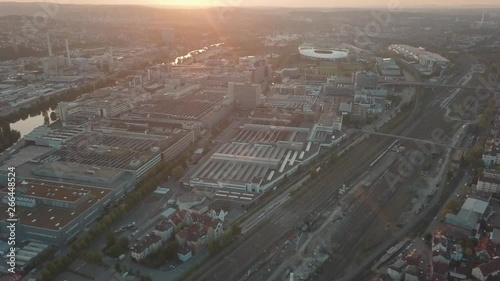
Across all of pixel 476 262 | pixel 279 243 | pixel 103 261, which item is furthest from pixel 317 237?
pixel 103 261

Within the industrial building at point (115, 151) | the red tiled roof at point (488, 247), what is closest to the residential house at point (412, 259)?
the red tiled roof at point (488, 247)

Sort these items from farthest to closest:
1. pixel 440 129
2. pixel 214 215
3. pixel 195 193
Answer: pixel 440 129, pixel 195 193, pixel 214 215

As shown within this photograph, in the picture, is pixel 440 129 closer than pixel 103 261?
No

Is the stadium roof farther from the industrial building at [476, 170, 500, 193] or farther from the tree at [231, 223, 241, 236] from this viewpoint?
the tree at [231, 223, 241, 236]

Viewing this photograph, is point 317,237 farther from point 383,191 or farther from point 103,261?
point 103,261

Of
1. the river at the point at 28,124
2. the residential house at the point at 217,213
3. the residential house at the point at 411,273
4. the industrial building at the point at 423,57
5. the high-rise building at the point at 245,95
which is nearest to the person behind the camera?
the residential house at the point at 411,273

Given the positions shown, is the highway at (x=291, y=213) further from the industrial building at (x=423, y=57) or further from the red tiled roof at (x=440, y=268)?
the industrial building at (x=423, y=57)

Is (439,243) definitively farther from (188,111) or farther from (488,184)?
(188,111)
